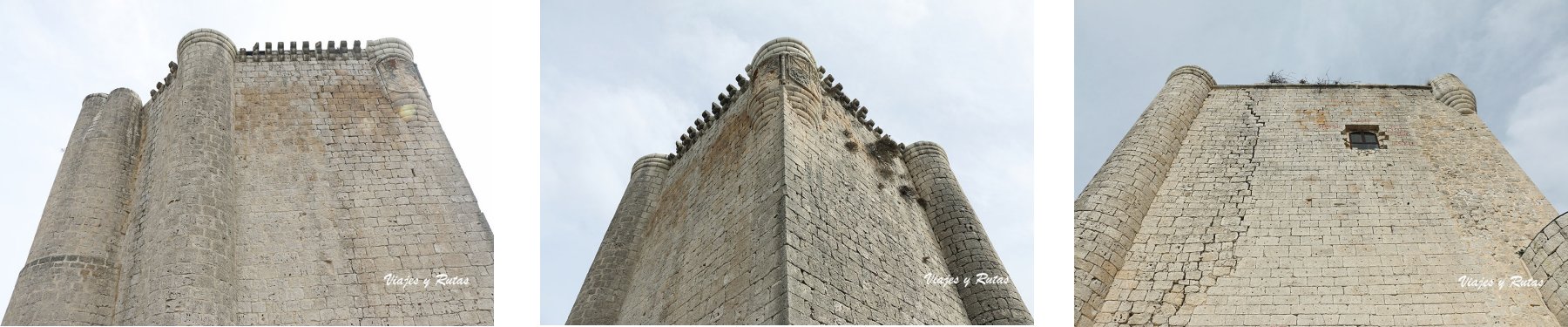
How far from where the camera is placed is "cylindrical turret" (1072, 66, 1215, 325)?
39.1 ft

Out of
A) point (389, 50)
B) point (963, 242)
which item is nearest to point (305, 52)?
point (389, 50)

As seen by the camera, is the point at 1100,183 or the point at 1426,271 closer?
the point at 1426,271

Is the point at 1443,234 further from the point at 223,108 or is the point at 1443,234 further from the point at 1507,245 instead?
the point at 223,108

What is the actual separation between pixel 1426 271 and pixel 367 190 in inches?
452

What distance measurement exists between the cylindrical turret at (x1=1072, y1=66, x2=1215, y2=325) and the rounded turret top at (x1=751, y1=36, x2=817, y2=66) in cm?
422

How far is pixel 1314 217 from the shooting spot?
12938 mm

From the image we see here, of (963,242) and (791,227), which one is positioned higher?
(963,242)

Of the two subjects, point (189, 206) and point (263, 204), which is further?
point (263, 204)

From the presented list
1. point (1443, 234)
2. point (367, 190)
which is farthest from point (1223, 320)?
point (367, 190)

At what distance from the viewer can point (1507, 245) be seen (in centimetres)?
1238

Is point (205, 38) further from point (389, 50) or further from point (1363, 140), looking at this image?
point (1363, 140)

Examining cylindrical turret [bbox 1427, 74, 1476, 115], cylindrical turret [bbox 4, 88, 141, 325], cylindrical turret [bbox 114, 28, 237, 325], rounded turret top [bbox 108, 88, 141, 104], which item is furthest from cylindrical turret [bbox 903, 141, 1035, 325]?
rounded turret top [bbox 108, 88, 141, 104]

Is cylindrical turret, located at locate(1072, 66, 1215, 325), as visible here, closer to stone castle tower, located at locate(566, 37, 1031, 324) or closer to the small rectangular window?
stone castle tower, located at locate(566, 37, 1031, 324)

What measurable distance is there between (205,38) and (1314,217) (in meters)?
13.6
